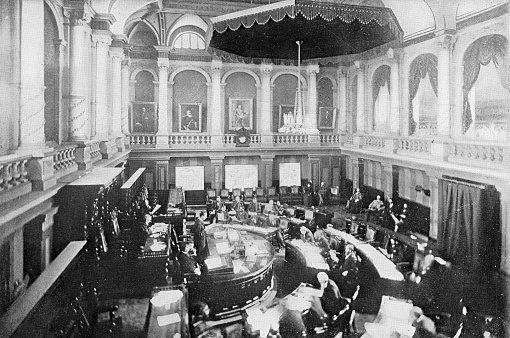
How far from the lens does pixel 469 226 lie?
34.1 ft

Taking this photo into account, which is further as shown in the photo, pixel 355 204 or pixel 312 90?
pixel 312 90

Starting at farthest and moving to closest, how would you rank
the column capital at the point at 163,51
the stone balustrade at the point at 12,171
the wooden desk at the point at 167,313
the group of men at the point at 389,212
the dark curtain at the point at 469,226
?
the column capital at the point at 163,51 → the group of men at the point at 389,212 → the dark curtain at the point at 469,226 → the wooden desk at the point at 167,313 → the stone balustrade at the point at 12,171

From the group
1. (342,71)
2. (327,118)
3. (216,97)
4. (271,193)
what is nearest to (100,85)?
(216,97)

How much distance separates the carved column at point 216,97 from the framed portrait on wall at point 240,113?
64 cm

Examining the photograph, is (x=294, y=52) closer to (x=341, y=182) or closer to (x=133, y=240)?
(x=133, y=240)

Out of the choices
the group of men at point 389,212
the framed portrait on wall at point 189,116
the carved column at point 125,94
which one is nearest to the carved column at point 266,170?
the framed portrait on wall at point 189,116

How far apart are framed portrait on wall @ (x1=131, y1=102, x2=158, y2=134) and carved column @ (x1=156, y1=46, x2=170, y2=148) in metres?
0.39

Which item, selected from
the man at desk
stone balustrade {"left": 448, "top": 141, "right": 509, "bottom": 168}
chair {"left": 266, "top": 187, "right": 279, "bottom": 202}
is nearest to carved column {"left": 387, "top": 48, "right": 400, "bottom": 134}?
stone balustrade {"left": 448, "top": 141, "right": 509, "bottom": 168}

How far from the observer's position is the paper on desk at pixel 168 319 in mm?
5965

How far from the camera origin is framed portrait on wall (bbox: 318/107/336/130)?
19.2m

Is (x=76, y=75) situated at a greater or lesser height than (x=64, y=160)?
greater

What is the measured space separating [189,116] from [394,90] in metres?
8.56

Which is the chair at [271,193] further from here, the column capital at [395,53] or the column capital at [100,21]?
the column capital at [100,21]

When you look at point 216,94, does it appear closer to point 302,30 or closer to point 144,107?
point 144,107
